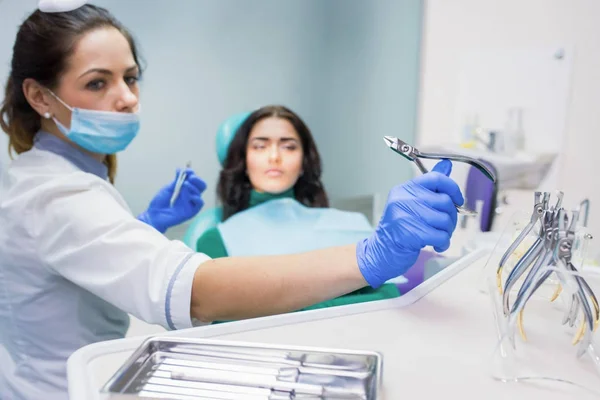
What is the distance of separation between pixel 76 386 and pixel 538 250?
0.56 metres

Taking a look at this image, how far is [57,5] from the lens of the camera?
Result: 1.04 m

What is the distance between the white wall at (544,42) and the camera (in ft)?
6.25

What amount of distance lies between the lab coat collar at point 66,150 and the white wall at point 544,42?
4.80 ft

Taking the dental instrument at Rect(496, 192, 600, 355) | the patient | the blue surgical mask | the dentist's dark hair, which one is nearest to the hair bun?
the dentist's dark hair

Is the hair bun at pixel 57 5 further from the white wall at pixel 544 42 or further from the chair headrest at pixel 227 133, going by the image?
the white wall at pixel 544 42

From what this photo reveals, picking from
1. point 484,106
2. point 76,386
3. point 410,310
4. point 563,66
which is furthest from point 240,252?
point 563,66

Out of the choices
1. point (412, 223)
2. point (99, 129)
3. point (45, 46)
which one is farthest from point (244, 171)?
point (412, 223)

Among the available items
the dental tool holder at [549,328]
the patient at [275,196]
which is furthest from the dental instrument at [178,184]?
the dental tool holder at [549,328]

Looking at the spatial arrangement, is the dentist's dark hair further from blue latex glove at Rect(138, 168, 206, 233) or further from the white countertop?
the white countertop

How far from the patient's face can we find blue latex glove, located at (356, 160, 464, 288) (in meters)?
1.00

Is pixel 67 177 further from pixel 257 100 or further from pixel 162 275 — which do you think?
pixel 257 100

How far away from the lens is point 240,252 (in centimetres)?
154

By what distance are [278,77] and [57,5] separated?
5.01ft

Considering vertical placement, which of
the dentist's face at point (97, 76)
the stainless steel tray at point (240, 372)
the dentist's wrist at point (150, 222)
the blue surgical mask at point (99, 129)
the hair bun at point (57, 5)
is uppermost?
the hair bun at point (57, 5)
